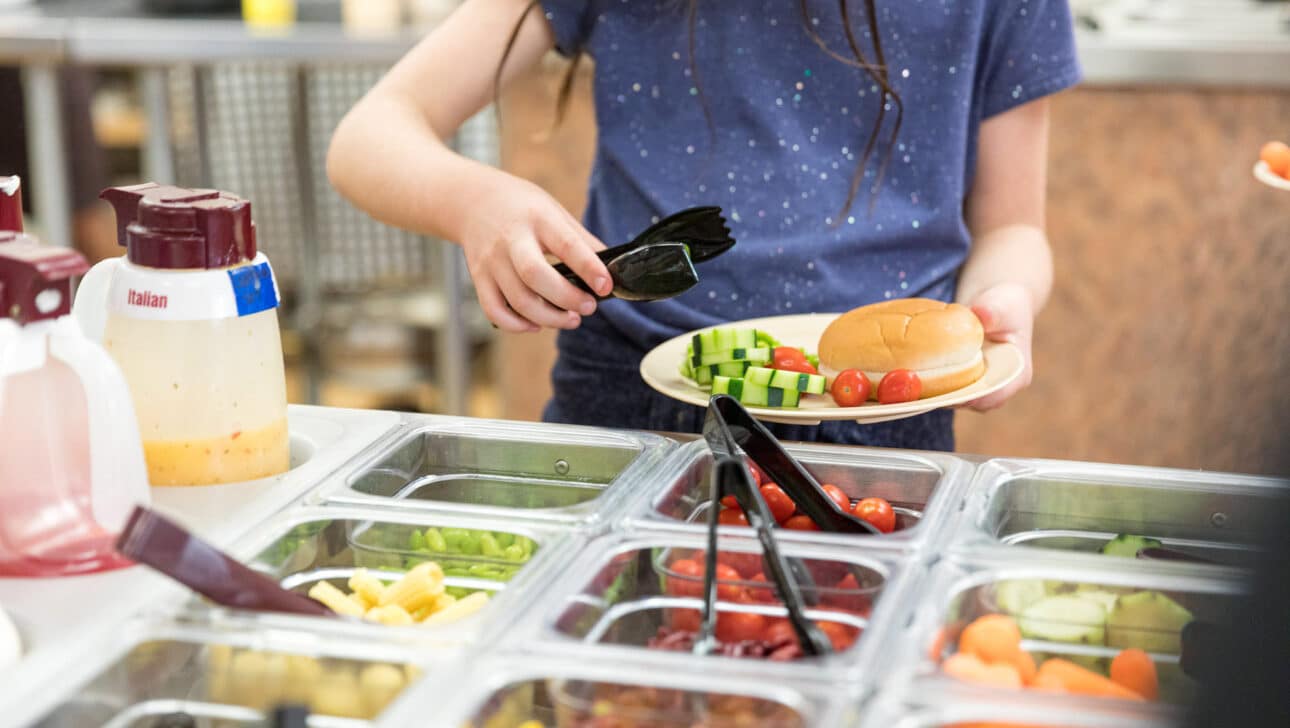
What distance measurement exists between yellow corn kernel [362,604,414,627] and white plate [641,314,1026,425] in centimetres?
34

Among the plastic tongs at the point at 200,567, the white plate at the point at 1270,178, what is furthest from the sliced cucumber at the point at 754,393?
the white plate at the point at 1270,178

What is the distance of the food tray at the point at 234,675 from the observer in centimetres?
78

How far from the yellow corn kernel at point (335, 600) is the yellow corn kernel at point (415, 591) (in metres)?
0.02

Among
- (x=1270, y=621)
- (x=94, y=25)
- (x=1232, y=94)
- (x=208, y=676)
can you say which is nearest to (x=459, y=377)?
(x=94, y=25)

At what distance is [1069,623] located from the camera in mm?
863

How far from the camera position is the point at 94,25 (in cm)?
294

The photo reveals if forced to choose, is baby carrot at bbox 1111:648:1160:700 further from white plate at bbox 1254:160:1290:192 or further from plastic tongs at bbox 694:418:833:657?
white plate at bbox 1254:160:1290:192

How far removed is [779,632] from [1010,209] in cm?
91

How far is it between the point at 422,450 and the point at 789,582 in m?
0.43

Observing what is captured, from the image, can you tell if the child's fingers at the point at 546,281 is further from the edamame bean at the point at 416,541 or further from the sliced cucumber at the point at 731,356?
the edamame bean at the point at 416,541

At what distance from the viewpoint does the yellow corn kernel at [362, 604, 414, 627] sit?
889mm

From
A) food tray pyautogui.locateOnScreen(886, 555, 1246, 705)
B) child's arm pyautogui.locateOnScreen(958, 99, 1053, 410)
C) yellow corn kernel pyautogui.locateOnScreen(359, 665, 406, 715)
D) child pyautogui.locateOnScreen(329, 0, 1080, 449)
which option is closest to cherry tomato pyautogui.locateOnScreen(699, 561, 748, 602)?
food tray pyautogui.locateOnScreen(886, 555, 1246, 705)

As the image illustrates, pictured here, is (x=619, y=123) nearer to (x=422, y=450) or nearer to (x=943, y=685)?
(x=422, y=450)

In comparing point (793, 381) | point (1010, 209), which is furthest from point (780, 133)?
point (793, 381)
